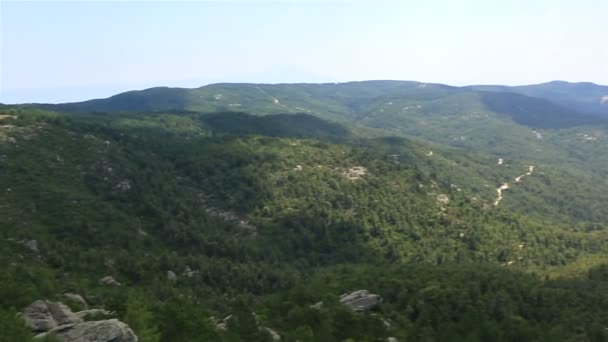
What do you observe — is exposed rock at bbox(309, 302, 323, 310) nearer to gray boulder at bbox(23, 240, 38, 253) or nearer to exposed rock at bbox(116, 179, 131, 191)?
gray boulder at bbox(23, 240, 38, 253)

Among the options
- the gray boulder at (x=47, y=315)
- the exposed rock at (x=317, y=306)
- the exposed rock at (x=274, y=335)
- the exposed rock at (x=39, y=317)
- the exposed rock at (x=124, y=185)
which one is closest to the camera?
the exposed rock at (x=39, y=317)

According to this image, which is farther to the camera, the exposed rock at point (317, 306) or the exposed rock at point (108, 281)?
the exposed rock at point (108, 281)

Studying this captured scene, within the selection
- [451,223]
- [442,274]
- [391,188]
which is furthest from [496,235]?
[442,274]

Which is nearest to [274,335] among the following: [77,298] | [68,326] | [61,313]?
[68,326]

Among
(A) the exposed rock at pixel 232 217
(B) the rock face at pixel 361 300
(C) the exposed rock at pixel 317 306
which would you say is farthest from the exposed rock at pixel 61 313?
(A) the exposed rock at pixel 232 217

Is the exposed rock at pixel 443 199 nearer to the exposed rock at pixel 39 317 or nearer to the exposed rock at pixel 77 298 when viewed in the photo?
the exposed rock at pixel 77 298

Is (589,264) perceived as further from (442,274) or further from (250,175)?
(250,175)

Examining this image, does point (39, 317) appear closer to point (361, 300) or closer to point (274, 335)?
point (274, 335)

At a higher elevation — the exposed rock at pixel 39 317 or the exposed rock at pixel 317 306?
the exposed rock at pixel 39 317
